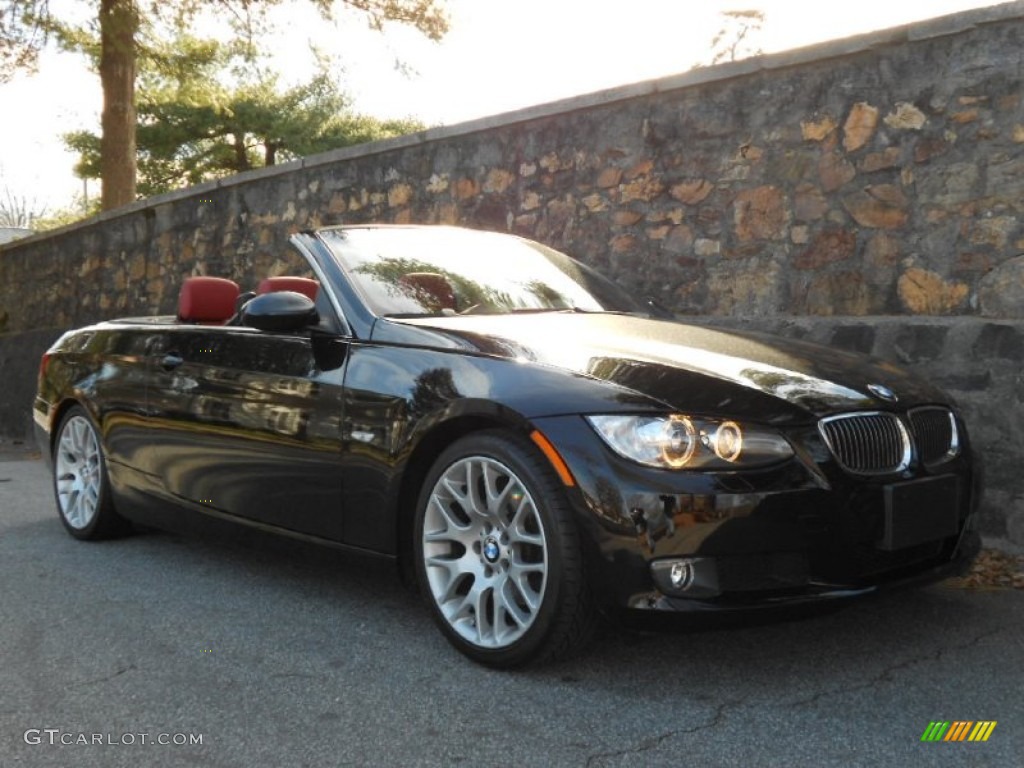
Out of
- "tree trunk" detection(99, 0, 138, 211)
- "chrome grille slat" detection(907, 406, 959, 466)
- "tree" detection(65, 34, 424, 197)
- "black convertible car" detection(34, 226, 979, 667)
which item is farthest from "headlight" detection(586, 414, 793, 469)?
"tree" detection(65, 34, 424, 197)

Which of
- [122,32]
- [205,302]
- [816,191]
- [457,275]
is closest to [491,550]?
[457,275]

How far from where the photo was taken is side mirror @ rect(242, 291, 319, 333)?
4.17 metres

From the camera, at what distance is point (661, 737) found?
2.94 metres

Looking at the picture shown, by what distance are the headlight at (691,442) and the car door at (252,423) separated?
1.20 metres

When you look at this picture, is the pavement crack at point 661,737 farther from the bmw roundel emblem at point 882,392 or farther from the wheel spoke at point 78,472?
the wheel spoke at point 78,472

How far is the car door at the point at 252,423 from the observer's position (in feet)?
13.2

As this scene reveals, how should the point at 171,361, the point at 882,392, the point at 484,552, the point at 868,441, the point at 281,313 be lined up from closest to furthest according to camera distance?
the point at 868,441 → the point at 484,552 → the point at 882,392 → the point at 281,313 → the point at 171,361

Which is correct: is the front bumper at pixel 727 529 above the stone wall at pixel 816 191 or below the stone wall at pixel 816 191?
below

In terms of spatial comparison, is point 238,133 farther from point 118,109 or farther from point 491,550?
point 491,550

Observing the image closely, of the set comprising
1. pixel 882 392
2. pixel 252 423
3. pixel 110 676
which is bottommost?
pixel 110 676

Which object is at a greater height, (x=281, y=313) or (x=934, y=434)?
(x=281, y=313)

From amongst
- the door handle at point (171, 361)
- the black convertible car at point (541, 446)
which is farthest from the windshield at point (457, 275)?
the door handle at point (171, 361)

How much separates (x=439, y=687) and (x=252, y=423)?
1.45 m

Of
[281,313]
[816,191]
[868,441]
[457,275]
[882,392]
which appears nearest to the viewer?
[868,441]
